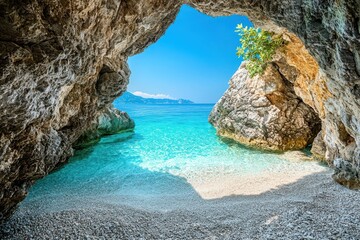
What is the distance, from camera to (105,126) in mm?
27609

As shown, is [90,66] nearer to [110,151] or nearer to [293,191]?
[293,191]

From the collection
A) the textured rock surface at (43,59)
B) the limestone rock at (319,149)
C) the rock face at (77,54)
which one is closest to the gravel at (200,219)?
the rock face at (77,54)

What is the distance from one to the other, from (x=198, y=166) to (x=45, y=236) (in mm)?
10838

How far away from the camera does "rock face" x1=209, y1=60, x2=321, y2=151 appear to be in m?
19.0

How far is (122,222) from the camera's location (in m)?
7.61

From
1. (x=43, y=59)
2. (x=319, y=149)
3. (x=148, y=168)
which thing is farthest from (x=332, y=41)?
(x=148, y=168)

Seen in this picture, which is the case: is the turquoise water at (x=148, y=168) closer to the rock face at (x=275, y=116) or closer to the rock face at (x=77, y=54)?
the rock face at (x=275, y=116)

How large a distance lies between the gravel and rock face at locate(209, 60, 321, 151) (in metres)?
9.98

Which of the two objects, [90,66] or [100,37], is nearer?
[100,37]

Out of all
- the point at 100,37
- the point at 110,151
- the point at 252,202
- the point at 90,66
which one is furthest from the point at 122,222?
the point at 110,151

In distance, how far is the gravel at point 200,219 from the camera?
6656mm

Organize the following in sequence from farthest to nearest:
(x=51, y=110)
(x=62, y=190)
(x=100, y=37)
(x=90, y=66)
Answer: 1. (x=62, y=190)
2. (x=90, y=66)
3. (x=100, y=37)
4. (x=51, y=110)

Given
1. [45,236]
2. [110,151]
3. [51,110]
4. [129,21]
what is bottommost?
[110,151]

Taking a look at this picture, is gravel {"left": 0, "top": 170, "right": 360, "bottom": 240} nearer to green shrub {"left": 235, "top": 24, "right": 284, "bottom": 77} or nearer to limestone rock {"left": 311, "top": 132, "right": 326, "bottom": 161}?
limestone rock {"left": 311, "top": 132, "right": 326, "bottom": 161}
